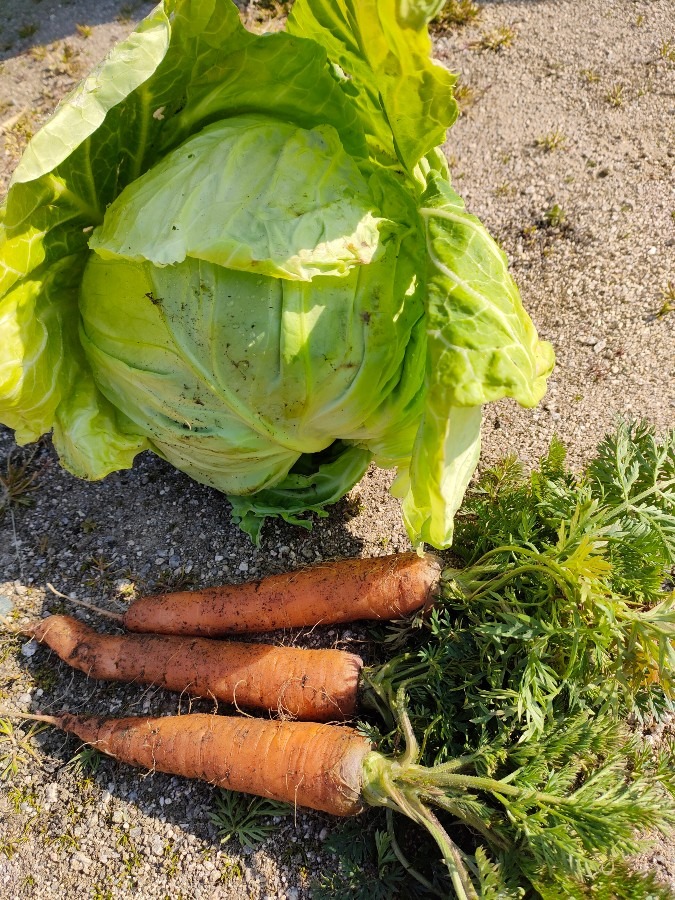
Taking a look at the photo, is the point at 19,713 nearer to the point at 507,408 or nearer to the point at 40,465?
the point at 40,465

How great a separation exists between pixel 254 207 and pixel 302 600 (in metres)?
1.64

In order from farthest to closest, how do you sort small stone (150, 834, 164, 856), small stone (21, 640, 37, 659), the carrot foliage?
small stone (21, 640, 37, 659) < small stone (150, 834, 164, 856) < the carrot foliage

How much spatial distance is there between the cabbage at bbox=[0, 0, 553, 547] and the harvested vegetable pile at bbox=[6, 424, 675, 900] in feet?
1.72

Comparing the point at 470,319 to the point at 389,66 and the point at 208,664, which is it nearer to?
the point at 389,66

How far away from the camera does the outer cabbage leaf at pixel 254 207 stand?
6.25 feet

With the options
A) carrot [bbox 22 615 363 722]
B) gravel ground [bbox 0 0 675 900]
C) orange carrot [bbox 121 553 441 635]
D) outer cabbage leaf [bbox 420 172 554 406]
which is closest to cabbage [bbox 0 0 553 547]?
outer cabbage leaf [bbox 420 172 554 406]

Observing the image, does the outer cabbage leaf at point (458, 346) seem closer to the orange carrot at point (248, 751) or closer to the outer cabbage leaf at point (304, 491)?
the outer cabbage leaf at point (304, 491)

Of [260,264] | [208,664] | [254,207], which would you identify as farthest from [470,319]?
[208,664]

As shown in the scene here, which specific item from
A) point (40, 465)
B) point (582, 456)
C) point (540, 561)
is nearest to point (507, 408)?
point (582, 456)

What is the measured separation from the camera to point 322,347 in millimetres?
2086

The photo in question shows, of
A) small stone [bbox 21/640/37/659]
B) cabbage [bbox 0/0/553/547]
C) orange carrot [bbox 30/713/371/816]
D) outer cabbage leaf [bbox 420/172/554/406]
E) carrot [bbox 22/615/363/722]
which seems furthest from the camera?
small stone [bbox 21/640/37/659]

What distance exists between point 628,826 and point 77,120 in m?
2.73

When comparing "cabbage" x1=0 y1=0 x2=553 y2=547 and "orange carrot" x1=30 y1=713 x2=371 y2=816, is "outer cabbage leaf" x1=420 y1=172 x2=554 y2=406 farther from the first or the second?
"orange carrot" x1=30 y1=713 x2=371 y2=816

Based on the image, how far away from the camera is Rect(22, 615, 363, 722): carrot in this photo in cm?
269
